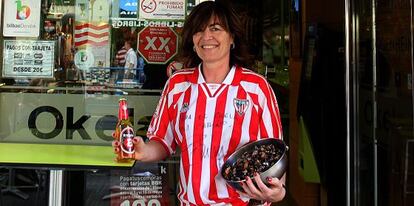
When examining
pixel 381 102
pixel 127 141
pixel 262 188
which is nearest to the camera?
pixel 262 188

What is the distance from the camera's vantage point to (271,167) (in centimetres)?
164

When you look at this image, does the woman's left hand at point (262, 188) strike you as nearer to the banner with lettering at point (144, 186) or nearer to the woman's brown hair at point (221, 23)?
the woman's brown hair at point (221, 23)

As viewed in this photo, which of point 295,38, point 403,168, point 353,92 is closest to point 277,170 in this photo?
point 403,168

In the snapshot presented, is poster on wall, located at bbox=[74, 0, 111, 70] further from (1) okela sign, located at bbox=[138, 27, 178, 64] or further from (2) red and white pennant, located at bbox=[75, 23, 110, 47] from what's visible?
(1) okela sign, located at bbox=[138, 27, 178, 64]

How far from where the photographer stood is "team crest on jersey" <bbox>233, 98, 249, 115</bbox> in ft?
5.68

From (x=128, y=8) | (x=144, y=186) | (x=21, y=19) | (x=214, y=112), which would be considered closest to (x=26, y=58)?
(x=21, y=19)

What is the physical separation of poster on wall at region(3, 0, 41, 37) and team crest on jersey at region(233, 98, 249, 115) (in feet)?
6.09

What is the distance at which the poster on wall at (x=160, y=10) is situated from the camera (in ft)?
10.3

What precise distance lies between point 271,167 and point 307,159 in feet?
7.18

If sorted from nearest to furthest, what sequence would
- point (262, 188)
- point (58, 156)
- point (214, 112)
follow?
point (262, 188)
point (214, 112)
point (58, 156)

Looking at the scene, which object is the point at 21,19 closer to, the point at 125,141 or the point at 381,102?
the point at 125,141

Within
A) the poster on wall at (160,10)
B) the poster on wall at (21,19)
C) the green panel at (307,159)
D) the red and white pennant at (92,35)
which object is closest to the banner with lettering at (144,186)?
the red and white pennant at (92,35)

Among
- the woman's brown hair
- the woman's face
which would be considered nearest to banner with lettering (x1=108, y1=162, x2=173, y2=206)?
the woman's brown hair

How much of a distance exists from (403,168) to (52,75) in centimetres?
206
